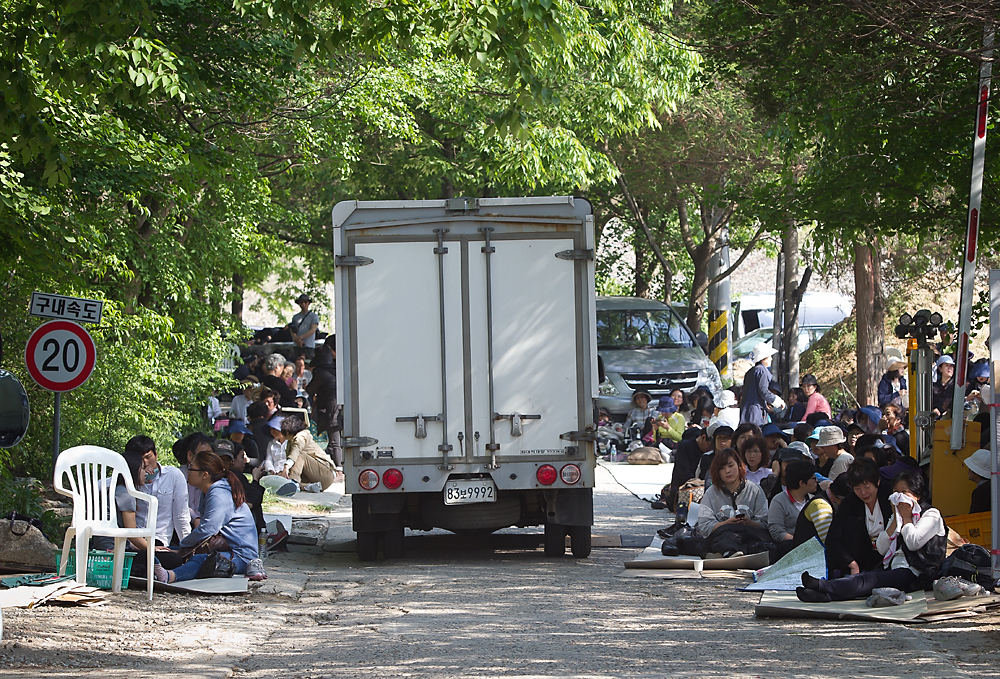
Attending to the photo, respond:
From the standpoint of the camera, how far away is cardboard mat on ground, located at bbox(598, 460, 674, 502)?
16984 millimetres

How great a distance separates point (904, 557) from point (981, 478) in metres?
1.67

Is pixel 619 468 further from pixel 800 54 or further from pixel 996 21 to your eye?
pixel 996 21

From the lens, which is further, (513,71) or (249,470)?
(249,470)

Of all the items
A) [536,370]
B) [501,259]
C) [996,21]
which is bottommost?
[536,370]

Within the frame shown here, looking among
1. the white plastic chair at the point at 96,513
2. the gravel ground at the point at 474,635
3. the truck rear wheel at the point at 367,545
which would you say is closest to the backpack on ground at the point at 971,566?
the gravel ground at the point at 474,635

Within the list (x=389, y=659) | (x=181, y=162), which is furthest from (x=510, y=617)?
(x=181, y=162)

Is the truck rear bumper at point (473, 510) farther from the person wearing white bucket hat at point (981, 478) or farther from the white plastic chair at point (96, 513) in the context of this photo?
the person wearing white bucket hat at point (981, 478)

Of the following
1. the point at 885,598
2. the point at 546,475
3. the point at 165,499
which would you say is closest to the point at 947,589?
the point at 885,598

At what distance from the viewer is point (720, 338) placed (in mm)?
27391

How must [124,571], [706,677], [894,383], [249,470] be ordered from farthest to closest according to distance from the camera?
[894,383]
[249,470]
[124,571]
[706,677]

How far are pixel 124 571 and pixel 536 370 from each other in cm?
377

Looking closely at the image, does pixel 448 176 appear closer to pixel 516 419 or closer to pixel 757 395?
pixel 757 395

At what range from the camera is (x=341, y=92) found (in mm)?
17438

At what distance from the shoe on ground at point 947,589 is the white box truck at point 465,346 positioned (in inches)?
128
